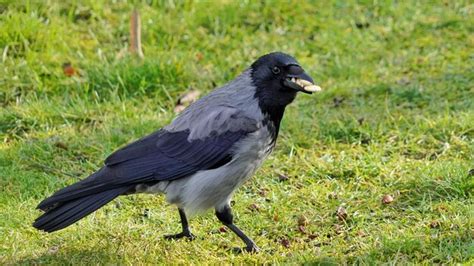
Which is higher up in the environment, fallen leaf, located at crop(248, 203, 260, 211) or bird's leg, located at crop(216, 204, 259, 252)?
bird's leg, located at crop(216, 204, 259, 252)

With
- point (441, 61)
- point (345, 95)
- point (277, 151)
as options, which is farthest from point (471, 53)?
point (277, 151)

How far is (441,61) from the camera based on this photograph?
8.63 meters

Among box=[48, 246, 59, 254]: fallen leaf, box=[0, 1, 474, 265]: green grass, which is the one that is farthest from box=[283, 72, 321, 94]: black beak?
box=[48, 246, 59, 254]: fallen leaf

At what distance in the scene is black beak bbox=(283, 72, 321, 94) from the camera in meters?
5.54

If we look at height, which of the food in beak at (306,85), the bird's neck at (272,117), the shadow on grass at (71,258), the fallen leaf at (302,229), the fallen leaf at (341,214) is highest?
the food in beak at (306,85)

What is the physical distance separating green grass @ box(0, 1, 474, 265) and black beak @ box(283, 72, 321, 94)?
3.03 ft

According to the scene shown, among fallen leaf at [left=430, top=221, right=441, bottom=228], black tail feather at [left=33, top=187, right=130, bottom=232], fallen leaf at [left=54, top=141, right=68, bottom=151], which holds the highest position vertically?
black tail feather at [left=33, top=187, right=130, bottom=232]

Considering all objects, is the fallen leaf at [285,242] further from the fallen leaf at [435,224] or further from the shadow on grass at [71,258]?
the shadow on grass at [71,258]

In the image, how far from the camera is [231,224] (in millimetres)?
5652

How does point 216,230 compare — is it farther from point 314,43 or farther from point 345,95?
point 314,43

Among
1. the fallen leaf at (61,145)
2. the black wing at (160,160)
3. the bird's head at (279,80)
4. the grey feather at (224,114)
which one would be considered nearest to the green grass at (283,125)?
the fallen leaf at (61,145)

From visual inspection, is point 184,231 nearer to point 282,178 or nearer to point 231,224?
point 231,224

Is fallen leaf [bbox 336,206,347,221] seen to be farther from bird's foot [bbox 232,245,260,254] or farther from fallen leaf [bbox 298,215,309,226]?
bird's foot [bbox 232,245,260,254]

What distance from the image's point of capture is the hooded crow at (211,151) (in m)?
5.41
